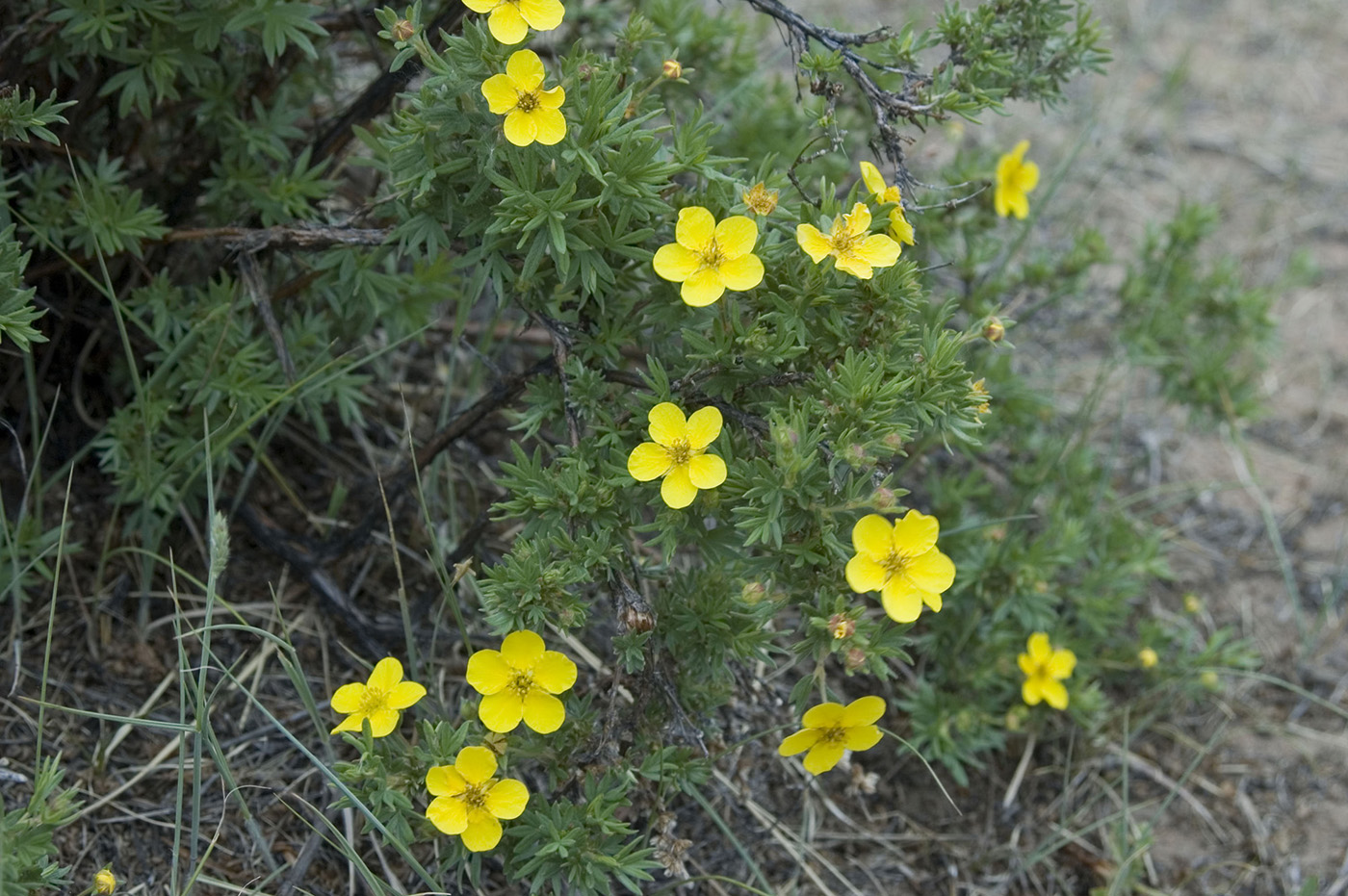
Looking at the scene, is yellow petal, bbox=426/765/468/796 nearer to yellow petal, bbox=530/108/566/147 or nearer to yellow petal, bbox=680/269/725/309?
yellow petal, bbox=680/269/725/309

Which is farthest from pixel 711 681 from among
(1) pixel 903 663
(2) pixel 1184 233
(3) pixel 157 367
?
(2) pixel 1184 233

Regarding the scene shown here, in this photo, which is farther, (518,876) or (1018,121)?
(1018,121)

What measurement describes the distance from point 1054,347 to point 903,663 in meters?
1.50

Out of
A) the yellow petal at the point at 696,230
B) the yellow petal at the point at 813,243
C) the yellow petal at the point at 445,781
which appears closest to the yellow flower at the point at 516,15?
the yellow petal at the point at 696,230

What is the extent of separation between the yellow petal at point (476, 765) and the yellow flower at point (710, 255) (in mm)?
781

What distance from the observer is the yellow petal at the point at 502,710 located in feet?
6.23

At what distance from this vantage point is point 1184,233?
3268mm

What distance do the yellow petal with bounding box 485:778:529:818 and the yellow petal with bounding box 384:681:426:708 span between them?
204 millimetres

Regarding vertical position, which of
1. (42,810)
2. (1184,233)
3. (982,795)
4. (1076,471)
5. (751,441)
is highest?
(751,441)

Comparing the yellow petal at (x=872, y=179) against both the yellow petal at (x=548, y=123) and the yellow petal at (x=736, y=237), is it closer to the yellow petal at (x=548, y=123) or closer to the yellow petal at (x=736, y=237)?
the yellow petal at (x=736, y=237)

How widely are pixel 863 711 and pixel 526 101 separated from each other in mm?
1119

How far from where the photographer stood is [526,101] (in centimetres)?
178

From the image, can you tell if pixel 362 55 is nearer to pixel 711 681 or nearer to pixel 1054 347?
pixel 711 681

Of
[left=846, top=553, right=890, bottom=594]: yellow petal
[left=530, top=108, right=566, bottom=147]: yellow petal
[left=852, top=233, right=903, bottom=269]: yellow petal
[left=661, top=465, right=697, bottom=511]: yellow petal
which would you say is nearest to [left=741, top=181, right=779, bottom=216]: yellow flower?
[left=852, top=233, right=903, bottom=269]: yellow petal
